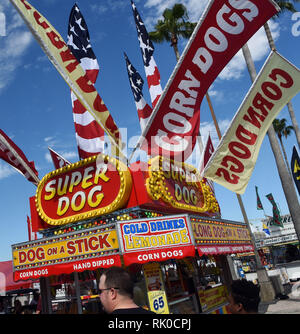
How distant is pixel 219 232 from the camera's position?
12.1 meters

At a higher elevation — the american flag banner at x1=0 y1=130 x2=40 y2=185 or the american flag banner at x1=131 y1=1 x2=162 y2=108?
the american flag banner at x1=131 y1=1 x2=162 y2=108

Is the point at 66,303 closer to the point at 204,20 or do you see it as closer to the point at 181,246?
the point at 181,246

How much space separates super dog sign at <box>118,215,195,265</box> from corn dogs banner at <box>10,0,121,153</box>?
9.00ft

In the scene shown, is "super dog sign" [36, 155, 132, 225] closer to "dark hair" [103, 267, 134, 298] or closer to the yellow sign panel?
the yellow sign panel

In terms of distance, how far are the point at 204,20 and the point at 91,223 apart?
7106 mm

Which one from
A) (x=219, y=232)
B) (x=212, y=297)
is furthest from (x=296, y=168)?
(x=212, y=297)

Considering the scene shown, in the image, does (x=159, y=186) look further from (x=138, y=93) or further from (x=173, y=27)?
(x=173, y=27)

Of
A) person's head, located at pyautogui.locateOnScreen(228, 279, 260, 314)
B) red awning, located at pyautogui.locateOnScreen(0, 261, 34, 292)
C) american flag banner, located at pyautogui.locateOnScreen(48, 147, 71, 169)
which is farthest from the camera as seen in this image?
red awning, located at pyautogui.locateOnScreen(0, 261, 34, 292)

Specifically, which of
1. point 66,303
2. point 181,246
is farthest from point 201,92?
point 66,303

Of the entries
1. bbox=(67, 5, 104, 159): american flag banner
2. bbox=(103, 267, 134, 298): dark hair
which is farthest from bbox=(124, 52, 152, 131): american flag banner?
bbox=(103, 267, 134, 298): dark hair

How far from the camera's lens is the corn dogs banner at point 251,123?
8047mm

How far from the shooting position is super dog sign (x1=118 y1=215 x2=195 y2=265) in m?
9.05

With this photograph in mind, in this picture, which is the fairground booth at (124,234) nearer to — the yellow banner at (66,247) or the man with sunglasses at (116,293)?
the yellow banner at (66,247)

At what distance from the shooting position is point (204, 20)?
29.4 feet
